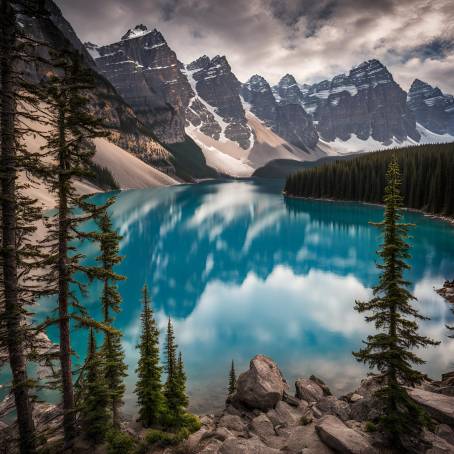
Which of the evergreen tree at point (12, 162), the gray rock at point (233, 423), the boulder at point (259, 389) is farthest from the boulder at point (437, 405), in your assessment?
the evergreen tree at point (12, 162)

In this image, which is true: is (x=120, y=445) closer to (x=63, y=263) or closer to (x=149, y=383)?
(x=149, y=383)

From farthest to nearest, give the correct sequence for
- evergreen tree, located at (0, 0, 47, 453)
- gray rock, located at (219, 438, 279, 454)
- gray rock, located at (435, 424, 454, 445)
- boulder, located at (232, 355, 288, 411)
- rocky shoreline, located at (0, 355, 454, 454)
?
boulder, located at (232, 355, 288, 411) → gray rock, located at (435, 424, 454, 445) → rocky shoreline, located at (0, 355, 454, 454) → gray rock, located at (219, 438, 279, 454) → evergreen tree, located at (0, 0, 47, 453)

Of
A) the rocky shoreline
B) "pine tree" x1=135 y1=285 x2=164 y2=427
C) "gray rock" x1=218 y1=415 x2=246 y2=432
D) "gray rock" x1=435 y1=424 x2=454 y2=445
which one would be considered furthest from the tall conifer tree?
"gray rock" x1=435 y1=424 x2=454 y2=445

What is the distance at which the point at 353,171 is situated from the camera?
4427 inches

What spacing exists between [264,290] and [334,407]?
23.3m

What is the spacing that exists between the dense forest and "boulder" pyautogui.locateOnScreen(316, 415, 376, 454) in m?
81.2

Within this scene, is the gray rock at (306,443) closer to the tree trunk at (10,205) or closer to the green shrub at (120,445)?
the green shrub at (120,445)

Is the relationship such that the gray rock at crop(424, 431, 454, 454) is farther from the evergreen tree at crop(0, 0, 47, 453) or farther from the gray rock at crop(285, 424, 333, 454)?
the evergreen tree at crop(0, 0, 47, 453)

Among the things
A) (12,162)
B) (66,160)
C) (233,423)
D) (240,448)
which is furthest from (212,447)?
(12,162)

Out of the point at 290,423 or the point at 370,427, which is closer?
the point at 370,427

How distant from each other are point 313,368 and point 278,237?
4665cm

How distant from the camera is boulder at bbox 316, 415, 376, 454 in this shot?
9984mm

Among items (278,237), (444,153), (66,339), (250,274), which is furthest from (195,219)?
(66,339)

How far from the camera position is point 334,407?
15.0 m
